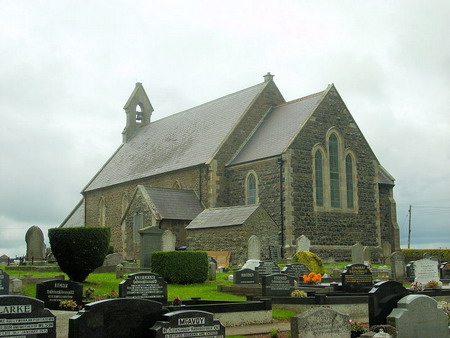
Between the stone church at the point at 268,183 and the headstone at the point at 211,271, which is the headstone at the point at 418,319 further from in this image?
the stone church at the point at 268,183

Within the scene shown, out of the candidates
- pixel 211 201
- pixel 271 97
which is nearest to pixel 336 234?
pixel 211 201

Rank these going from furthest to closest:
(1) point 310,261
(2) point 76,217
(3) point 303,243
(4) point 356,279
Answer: (2) point 76,217
(3) point 303,243
(1) point 310,261
(4) point 356,279

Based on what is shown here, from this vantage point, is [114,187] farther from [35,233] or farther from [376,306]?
[376,306]

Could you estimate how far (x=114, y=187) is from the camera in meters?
47.9

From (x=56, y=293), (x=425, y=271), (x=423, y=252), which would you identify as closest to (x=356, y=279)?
(x=425, y=271)

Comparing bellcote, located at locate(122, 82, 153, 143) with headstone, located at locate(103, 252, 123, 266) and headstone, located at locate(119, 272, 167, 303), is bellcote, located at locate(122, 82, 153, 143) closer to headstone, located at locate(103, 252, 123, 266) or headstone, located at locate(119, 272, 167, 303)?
headstone, located at locate(103, 252, 123, 266)

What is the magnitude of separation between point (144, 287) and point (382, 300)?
17.9 feet

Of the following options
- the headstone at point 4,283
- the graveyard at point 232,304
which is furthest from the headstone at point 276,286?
the headstone at point 4,283

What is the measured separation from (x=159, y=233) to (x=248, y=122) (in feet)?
43.2

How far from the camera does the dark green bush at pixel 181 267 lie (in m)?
23.1

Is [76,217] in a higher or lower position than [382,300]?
higher

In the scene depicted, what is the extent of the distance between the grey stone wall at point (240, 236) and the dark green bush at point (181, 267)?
20.9 feet

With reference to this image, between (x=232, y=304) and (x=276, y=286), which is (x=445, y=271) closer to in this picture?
(x=276, y=286)

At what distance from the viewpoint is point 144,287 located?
49.8 feet
